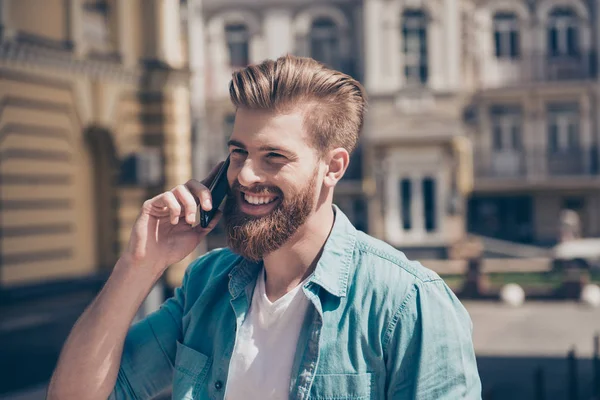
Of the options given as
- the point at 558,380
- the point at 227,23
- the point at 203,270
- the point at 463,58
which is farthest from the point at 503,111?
the point at 203,270

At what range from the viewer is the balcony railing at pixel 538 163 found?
24250 millimetres

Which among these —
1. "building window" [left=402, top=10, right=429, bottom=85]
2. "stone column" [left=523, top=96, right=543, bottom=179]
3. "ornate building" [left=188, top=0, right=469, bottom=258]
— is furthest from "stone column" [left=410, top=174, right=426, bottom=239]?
"stone column" [left=523, top=96, right=543, bottom=179]

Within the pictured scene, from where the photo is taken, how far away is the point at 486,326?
1288cm

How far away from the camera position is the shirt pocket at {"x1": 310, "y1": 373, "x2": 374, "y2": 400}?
190 centimetres

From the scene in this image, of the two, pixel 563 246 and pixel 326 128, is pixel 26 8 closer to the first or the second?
pixel 326 128

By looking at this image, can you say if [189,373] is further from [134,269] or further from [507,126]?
[507,126]

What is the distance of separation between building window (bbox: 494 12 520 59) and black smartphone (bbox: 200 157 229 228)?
23.7 metres

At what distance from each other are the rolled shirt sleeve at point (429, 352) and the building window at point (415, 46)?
2229 centimetres

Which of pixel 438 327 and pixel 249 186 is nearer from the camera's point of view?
pixel 438 327

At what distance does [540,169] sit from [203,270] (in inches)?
914

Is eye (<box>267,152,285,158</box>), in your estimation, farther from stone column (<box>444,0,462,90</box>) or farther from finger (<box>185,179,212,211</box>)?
stone column (<box>444,0,462,90</box>)

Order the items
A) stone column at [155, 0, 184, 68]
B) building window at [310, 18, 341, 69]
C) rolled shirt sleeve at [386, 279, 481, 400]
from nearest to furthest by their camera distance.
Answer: rolled shirt sleeve at [386, 279, 481, 400] → stone column at [155, 0, 184, 68] → building window at [310, 18, 341, 69]

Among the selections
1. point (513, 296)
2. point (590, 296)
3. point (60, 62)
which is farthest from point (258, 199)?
point (590, 296)

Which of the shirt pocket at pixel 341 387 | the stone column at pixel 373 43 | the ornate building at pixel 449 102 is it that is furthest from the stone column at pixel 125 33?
the stone column at pixel 373 43
